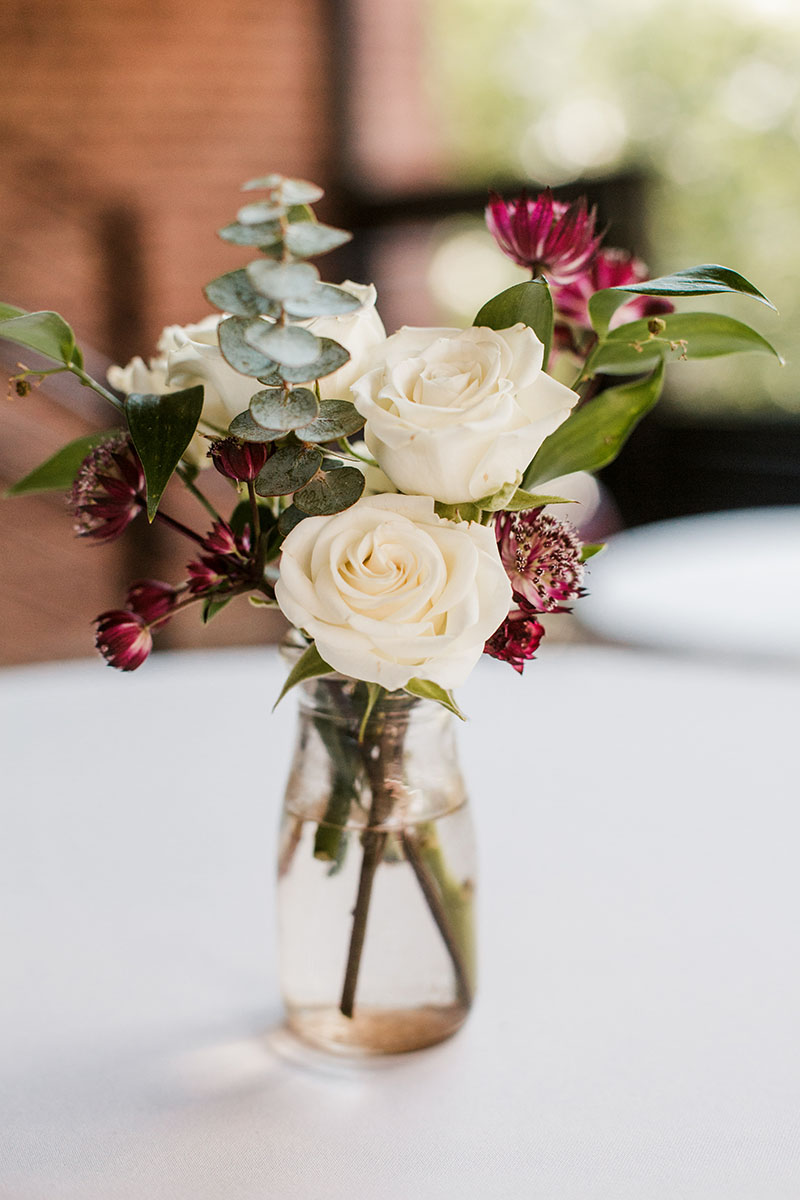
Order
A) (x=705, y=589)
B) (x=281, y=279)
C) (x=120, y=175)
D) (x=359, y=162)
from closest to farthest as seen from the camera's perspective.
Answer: (x=281, y=279), (x=705, y=589), (x=120, y=175), (x=359, y=162)

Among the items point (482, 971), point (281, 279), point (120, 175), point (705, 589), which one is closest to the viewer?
point (281, 279)

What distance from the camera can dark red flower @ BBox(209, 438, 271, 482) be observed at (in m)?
0.47

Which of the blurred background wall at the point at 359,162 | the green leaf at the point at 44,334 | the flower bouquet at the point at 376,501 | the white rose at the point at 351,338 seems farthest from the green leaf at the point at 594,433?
the blurred background wall at the point at 359,162

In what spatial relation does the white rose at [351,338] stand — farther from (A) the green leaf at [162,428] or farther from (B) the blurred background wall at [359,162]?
(B) the blurred background wall at [359,162]

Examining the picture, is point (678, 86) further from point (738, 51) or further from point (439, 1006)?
point (439, 1006)

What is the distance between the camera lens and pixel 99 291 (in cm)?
335

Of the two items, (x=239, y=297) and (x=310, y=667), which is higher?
(x=239, y=297)

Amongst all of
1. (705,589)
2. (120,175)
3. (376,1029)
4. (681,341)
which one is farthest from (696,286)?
(120,175)

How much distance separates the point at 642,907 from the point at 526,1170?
25 cm

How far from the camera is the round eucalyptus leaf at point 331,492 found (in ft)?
1.51

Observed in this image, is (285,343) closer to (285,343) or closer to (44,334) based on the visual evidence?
(285,343)

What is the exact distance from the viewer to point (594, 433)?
561 millimetres

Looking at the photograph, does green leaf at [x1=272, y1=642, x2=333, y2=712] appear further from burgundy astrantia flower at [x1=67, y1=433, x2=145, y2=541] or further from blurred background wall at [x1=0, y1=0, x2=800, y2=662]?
blurred background wall at [x1=0, y1=0, x2=800, y2=662]

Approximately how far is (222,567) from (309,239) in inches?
5.8
